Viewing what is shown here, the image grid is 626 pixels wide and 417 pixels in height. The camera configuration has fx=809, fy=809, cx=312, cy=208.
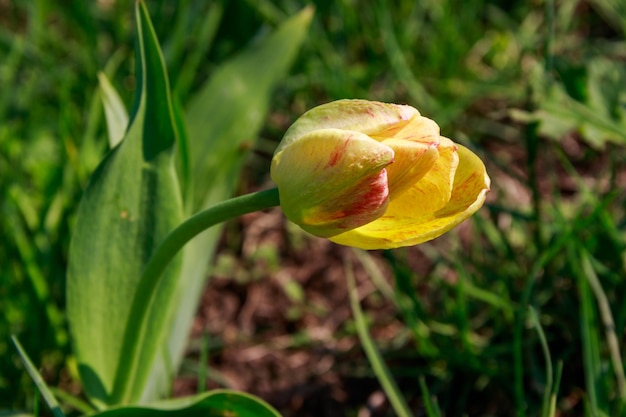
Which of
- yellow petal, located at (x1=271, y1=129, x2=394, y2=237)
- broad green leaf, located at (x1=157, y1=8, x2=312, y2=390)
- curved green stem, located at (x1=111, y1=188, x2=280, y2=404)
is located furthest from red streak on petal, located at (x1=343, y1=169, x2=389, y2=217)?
broad green leaf, located at (x1=157, y1=8, x2=312, y2=390)

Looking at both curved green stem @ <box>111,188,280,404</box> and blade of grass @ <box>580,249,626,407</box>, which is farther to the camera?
blade of grass @ <box>580,249,626,407</box>

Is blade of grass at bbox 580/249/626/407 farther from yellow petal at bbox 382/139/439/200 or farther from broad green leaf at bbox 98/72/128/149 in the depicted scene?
broad green leaf at bbox 98/72/128/149

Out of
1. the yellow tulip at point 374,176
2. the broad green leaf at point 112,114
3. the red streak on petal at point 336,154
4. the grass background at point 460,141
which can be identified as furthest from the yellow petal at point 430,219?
the broad green leaf at point 112,114

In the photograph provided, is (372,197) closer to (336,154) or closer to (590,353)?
(336,154)

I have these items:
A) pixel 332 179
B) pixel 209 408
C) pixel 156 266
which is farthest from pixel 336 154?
pixel 209 408

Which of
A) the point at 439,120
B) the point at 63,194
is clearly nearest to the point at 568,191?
the point at 439,120

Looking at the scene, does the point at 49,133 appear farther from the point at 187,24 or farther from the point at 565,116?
the point at 565,116
